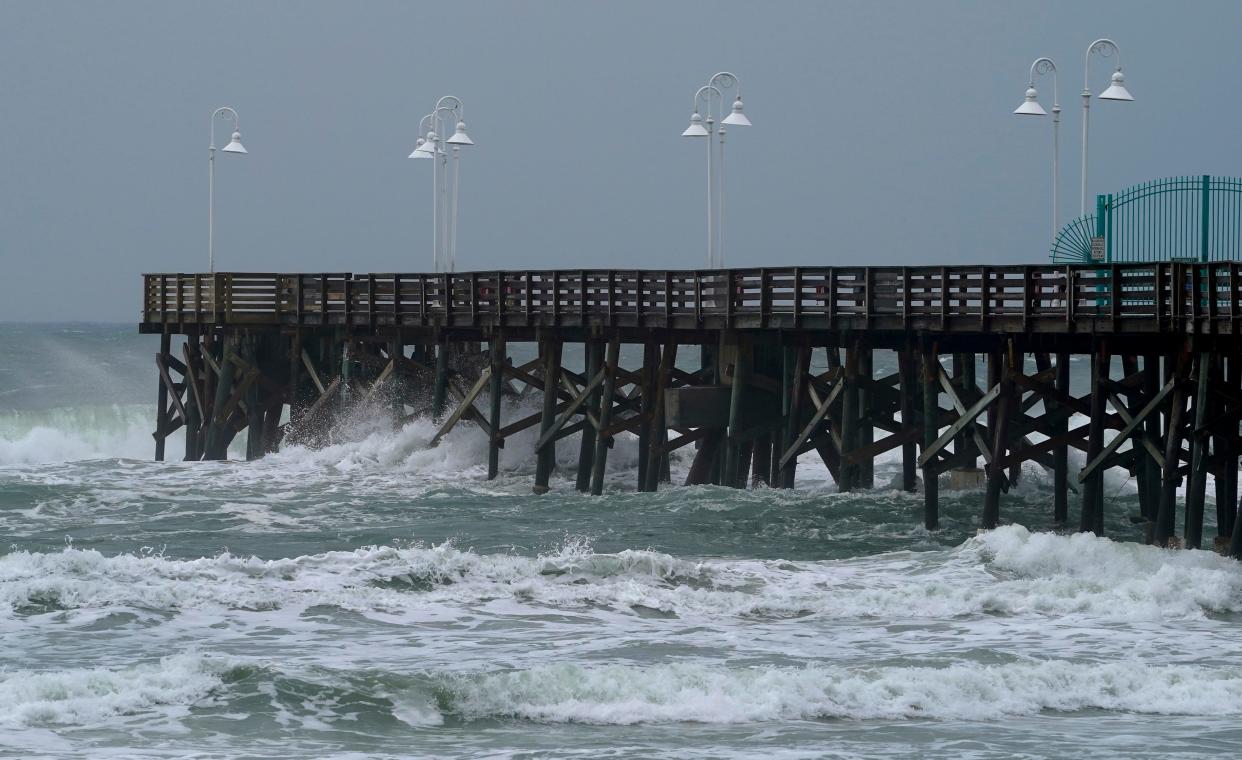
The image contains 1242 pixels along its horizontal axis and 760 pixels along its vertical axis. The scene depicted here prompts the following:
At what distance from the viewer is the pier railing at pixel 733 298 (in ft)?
68.6

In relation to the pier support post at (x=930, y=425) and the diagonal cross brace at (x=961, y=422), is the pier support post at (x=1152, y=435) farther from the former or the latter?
the pier support post at (x=930, y=425)

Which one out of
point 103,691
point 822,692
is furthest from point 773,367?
point 103,691

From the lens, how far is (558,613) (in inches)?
698

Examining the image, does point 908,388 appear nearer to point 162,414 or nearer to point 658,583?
point 658,583

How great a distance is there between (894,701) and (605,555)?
5.63m

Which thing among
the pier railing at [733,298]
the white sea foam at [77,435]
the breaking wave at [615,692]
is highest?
the pier railing at [733,298]

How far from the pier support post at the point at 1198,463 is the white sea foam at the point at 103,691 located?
11.0 metres

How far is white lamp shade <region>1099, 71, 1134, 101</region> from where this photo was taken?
961 inches

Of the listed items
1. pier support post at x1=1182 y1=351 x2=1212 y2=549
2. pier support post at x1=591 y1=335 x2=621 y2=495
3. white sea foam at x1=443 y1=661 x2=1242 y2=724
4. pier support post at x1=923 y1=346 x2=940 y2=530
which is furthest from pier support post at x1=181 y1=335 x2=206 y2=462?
white sea foam at x1=443 y1=661 x2=1242 y2=724

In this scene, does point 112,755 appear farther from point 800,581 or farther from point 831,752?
point 800,581

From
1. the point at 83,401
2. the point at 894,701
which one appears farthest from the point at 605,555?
the point at 83,401

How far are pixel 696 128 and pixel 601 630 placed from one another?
1374 cm

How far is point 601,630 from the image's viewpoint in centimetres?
1694

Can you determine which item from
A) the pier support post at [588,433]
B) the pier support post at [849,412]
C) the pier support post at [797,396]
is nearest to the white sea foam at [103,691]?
the pier support post at [849,412]
